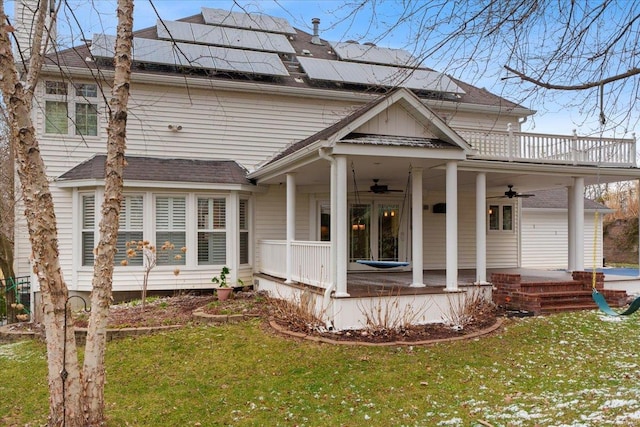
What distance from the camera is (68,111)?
11.2m

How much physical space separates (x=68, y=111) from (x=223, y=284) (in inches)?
218

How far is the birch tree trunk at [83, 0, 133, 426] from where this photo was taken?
4.38m

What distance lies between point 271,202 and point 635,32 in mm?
9242

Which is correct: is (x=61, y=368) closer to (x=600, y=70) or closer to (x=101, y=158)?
(x=600, y=70)

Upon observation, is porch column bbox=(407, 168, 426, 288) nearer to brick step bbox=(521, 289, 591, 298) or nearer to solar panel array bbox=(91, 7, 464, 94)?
brick step bbox=(521, 289, 591, 298)

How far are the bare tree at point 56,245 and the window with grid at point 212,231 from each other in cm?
689

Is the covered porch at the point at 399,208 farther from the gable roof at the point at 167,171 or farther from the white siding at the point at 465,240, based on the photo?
the gable roof at the point at 167,171

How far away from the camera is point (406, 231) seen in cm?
1366

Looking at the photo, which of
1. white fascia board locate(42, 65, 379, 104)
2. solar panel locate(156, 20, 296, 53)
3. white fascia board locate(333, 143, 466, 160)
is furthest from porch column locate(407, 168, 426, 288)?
solar panel locate(156, 20, 296, 53)

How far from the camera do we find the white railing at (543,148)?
1099 centimetres

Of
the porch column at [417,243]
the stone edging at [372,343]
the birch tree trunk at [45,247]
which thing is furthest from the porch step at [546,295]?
the birch tree trunk at [45,247]

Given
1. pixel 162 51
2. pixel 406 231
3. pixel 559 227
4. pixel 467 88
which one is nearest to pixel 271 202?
pixel 406 231

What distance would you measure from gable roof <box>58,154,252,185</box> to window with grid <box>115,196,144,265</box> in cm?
61

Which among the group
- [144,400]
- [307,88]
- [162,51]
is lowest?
[144,400]
